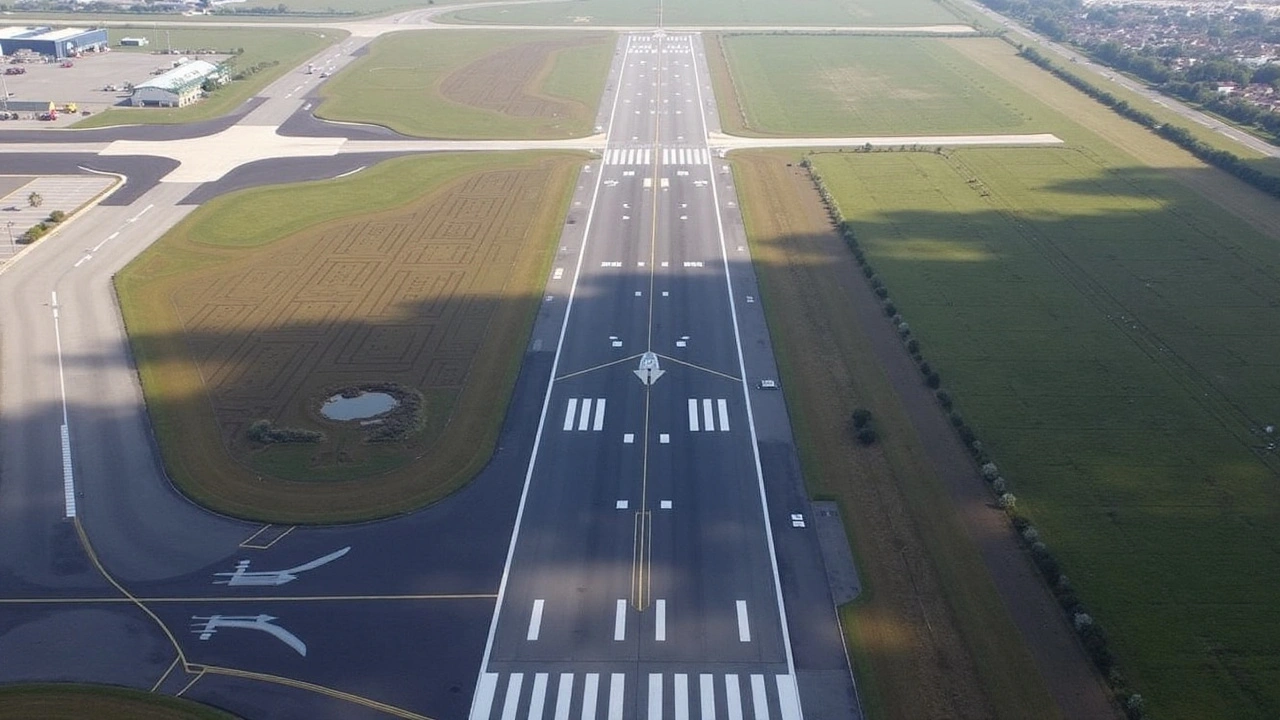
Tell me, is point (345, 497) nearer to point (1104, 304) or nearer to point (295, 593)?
point (295, 593)

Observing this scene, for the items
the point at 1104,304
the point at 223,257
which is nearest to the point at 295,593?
the point at 223,257

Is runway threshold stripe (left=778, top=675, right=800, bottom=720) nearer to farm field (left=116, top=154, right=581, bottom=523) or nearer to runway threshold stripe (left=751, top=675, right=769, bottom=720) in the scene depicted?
runway threshold stripe (left=751, top=675, right=769, bottom=720)

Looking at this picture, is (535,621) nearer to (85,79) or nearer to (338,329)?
(338,329)

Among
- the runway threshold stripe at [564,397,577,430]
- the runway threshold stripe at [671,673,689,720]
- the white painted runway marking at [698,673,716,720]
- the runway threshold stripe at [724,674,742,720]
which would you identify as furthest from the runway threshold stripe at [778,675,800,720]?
the runway threshold stripe at [564,397,577,430]

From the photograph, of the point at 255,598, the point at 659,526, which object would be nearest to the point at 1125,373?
the point at 659,526

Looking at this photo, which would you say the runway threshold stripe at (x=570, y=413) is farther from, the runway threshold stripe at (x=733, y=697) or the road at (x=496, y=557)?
the runway threshold stripe at (x=733, y=697)
